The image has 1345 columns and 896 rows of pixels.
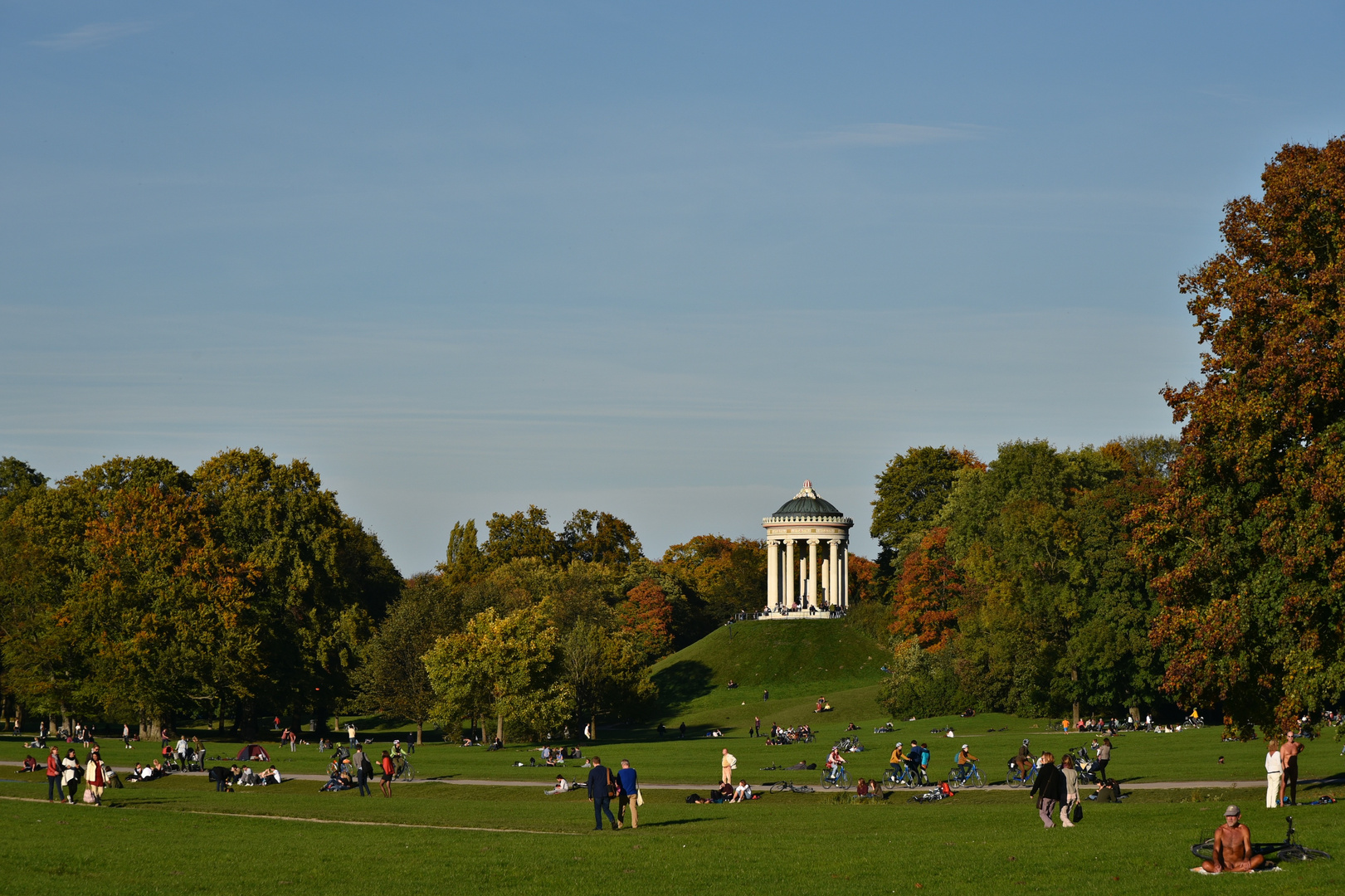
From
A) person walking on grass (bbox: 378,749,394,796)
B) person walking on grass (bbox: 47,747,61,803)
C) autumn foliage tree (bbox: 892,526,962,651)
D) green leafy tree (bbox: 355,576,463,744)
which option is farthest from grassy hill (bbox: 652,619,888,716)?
person walking on grass (bbox: 47,747,61,803)

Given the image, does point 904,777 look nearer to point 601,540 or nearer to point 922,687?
point 922,687

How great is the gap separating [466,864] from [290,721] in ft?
178

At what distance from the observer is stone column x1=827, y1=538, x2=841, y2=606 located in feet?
375

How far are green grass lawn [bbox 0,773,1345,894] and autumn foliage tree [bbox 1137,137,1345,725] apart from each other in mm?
2825

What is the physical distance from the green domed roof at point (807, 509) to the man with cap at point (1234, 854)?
316 ft

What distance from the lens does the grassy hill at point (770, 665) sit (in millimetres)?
89688

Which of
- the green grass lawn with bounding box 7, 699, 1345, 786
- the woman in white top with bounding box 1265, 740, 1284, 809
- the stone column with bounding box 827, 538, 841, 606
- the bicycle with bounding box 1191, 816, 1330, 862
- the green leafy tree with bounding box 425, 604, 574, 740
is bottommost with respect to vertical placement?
the green grass lawn with bounding box 7, 699, 1345, 786

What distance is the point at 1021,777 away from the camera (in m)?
35.8

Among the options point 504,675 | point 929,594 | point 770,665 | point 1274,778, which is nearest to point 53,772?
point 504,675

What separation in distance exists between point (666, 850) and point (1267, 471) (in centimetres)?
1396

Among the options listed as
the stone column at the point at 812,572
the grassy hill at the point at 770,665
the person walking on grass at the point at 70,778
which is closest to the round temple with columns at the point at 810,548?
the stone column at the point at 812,572

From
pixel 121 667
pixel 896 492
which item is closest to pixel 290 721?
pixel 121 667

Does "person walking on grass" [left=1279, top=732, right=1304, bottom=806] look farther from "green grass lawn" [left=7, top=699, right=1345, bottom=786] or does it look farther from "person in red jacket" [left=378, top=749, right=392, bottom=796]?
"person in red jacket" [left=378, top=749, right=392, bottom=796]

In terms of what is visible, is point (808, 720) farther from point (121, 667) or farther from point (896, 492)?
point (121, 667)
